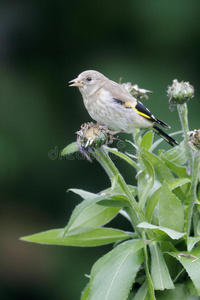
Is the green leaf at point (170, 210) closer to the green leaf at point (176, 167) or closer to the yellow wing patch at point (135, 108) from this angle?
the green leaf at point (176, 167)

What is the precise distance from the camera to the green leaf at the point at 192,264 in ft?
3.38

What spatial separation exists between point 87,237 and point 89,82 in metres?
0.57

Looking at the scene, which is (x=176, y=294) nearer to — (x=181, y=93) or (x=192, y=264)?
(x=192, y=264)

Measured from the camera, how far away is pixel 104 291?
3.51ft

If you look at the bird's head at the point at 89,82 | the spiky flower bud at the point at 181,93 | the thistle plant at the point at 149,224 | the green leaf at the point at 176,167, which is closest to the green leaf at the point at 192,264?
the thistle plant at the point at 149,224

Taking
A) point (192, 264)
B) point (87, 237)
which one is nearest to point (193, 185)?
point (192, 264)

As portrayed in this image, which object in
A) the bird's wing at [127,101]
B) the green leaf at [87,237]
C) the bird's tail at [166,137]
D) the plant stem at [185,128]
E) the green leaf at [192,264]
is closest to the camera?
the green leaf at [192,264]

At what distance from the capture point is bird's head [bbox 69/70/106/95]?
64.6 inches

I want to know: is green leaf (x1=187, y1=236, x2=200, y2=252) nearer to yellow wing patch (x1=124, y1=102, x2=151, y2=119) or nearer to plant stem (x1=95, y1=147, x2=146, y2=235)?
plant stem (x1=95, y1=147, x2=146, y2=235)

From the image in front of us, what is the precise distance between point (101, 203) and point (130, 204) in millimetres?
67

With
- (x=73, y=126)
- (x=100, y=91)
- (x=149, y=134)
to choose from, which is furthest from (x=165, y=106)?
(x=149, y=134)

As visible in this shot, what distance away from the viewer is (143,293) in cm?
111

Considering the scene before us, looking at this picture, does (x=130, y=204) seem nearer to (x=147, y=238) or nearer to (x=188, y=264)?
(x=147, y=238)

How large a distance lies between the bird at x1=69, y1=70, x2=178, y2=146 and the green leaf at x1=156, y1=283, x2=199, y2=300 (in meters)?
0.48
